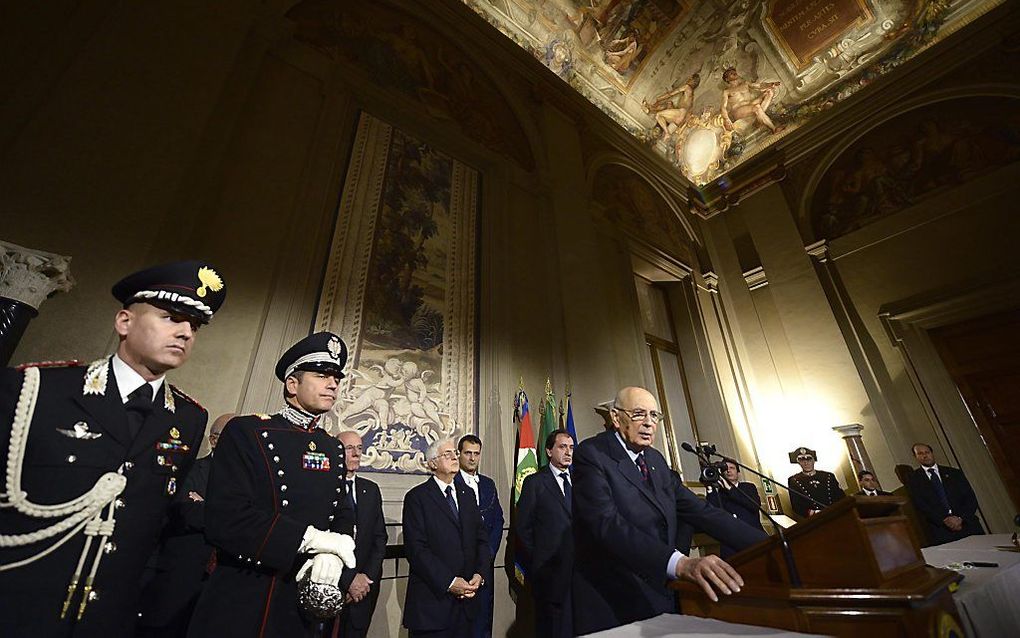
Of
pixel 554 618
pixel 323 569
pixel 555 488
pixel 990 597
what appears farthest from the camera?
pixel 555 488

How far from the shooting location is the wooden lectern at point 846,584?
3.39 ft

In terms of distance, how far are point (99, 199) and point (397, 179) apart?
2.38 metres

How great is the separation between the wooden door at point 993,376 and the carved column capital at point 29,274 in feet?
31.1

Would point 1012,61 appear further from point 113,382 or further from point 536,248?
point 113,382

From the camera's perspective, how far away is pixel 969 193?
21.3 feet

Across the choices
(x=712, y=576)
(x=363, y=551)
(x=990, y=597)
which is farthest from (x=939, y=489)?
(x=363, y=551)

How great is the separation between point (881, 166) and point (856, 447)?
5126 mm

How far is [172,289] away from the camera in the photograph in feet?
3.92

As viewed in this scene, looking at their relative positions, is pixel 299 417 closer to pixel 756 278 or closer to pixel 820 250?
pixel 756 278

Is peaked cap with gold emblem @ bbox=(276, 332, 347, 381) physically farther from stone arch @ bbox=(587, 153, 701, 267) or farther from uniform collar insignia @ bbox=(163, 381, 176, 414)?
stone arch @ bbox=(587, 153, 701, 267)

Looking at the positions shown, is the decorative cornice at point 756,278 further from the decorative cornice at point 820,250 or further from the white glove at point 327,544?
the white glove at point 327,544

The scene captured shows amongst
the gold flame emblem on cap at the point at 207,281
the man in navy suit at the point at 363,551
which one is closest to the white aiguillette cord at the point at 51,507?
the gold flame emblem on cap at the point at 207,281

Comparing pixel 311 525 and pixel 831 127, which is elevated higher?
pixel 831 127

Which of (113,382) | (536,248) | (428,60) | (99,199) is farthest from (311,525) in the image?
(428,60)
